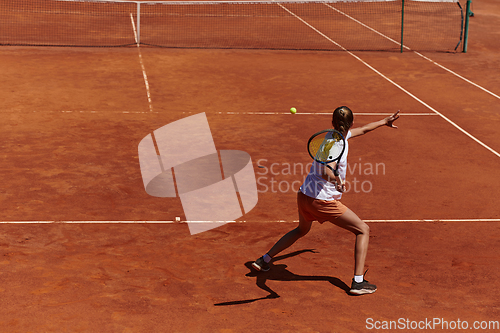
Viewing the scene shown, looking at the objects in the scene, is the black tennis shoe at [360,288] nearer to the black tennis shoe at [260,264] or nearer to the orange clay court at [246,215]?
the orange clay court at [246,215]

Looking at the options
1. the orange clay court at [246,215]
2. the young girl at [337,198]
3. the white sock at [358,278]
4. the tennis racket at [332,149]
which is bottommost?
the orange clay court at [246,215]

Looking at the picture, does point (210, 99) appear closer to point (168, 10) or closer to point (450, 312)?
point (450, 312)

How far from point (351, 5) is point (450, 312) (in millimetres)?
27058

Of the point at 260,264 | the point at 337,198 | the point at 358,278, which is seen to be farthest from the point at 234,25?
the point at 358,278

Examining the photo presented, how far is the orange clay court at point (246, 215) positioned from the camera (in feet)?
21.1

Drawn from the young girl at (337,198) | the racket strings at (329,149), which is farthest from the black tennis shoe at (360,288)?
the racket strings at (329,149)

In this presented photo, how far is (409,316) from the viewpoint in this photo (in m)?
6.35

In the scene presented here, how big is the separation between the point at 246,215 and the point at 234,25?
17627mm

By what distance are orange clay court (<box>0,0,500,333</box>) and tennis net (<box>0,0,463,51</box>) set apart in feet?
13.5

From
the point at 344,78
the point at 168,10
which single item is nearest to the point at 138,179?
the point at 344,78

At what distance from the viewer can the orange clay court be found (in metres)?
6.44

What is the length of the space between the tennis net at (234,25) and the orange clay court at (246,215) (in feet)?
13.5

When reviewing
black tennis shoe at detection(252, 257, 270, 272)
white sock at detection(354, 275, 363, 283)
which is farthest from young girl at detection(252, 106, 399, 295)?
black tennis shoe at detection(252, 257, 270, 272)

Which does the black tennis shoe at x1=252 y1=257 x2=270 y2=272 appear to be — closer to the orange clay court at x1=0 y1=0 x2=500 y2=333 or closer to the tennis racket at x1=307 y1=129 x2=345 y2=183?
the orange clay court at x1=0 y1=0 x2=500 y2=333
